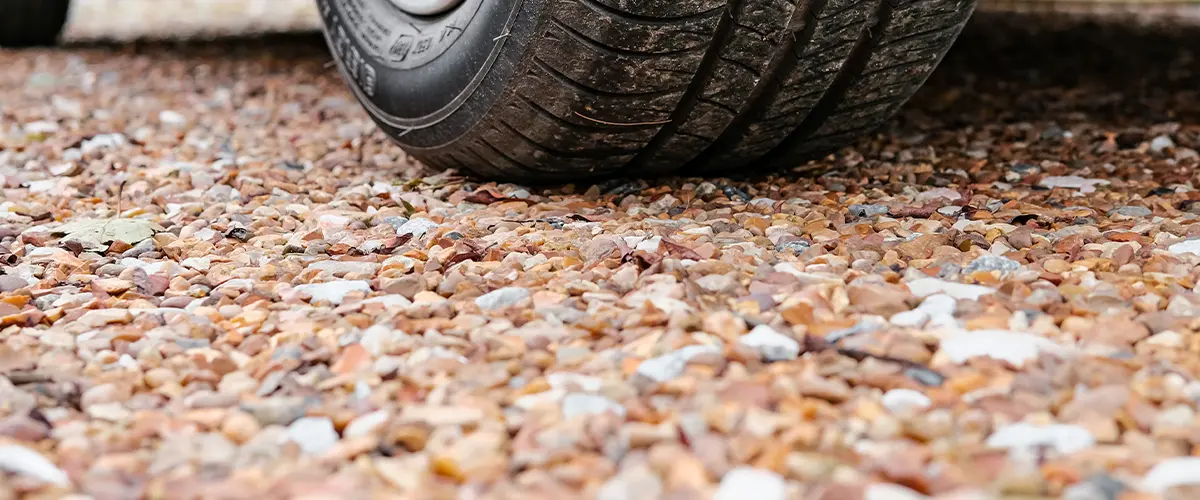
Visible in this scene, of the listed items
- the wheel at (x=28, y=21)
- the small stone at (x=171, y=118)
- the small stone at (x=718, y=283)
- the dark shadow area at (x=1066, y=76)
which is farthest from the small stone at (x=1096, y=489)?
the wheel at (x=28, y=21)

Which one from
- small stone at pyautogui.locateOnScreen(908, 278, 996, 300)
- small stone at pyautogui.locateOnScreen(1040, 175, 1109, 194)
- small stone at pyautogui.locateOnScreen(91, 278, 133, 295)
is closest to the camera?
small stone at pyautogui.locateOnScreen(908, 278, 996, 300)

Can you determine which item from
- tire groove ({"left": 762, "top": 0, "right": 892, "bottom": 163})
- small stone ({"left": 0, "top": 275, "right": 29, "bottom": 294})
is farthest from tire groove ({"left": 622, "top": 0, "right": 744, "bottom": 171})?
small stone ({"left": 0, "top": 275, "right": 29, "bottom": 294})

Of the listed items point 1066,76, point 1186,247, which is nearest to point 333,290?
point 1186,247

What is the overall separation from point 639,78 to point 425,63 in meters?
0.38

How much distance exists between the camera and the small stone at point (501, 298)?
3.94 feet

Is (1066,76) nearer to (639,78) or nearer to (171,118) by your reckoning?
(639,78)

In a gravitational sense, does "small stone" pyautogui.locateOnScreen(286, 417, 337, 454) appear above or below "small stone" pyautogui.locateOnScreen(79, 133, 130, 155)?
above

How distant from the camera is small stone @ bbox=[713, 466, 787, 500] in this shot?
812 mm

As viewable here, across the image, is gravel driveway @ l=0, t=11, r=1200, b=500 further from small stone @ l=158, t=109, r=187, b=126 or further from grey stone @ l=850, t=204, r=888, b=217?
small stone @ l=158, t=109, r=187, b=126

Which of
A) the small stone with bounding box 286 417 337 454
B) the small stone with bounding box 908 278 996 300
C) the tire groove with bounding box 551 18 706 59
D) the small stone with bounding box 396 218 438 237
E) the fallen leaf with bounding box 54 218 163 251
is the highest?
the tire groove with bounding box 551 18 706 59

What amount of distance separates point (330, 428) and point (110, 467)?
6.9 inches

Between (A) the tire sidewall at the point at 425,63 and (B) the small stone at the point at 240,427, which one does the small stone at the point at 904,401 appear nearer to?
(B) the small stone at the point at 240,427

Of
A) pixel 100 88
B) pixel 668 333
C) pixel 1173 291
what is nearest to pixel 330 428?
pixel 668 333

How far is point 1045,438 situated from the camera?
875 mm
